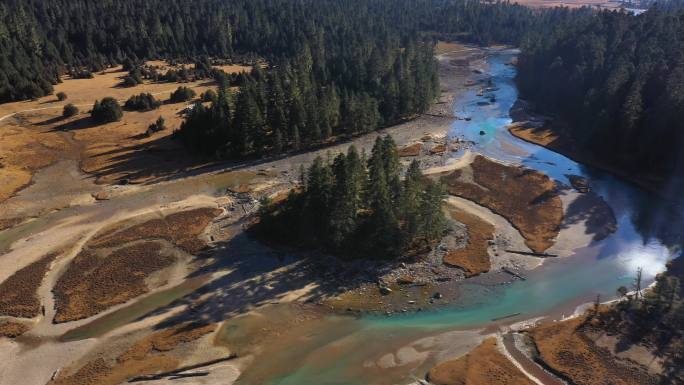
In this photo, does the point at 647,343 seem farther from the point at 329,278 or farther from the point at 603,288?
the point at 329,278

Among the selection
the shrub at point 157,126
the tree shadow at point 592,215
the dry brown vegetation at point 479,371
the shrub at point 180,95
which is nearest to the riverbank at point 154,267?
the dry brown vegetation at point 479,371

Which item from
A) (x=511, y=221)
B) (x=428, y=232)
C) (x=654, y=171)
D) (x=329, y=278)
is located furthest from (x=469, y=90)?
(x=329, y=278)

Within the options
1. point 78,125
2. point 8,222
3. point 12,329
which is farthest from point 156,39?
point 12,329

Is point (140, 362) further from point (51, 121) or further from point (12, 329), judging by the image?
point (51, 121)

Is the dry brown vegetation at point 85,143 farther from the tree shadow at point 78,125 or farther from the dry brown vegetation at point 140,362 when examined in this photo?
the dry brown vegetation at point 140,362

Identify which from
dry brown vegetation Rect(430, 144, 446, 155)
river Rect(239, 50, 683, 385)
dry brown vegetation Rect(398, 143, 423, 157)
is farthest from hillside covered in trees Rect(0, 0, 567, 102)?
river Rect(239, 50, 683, 385)
